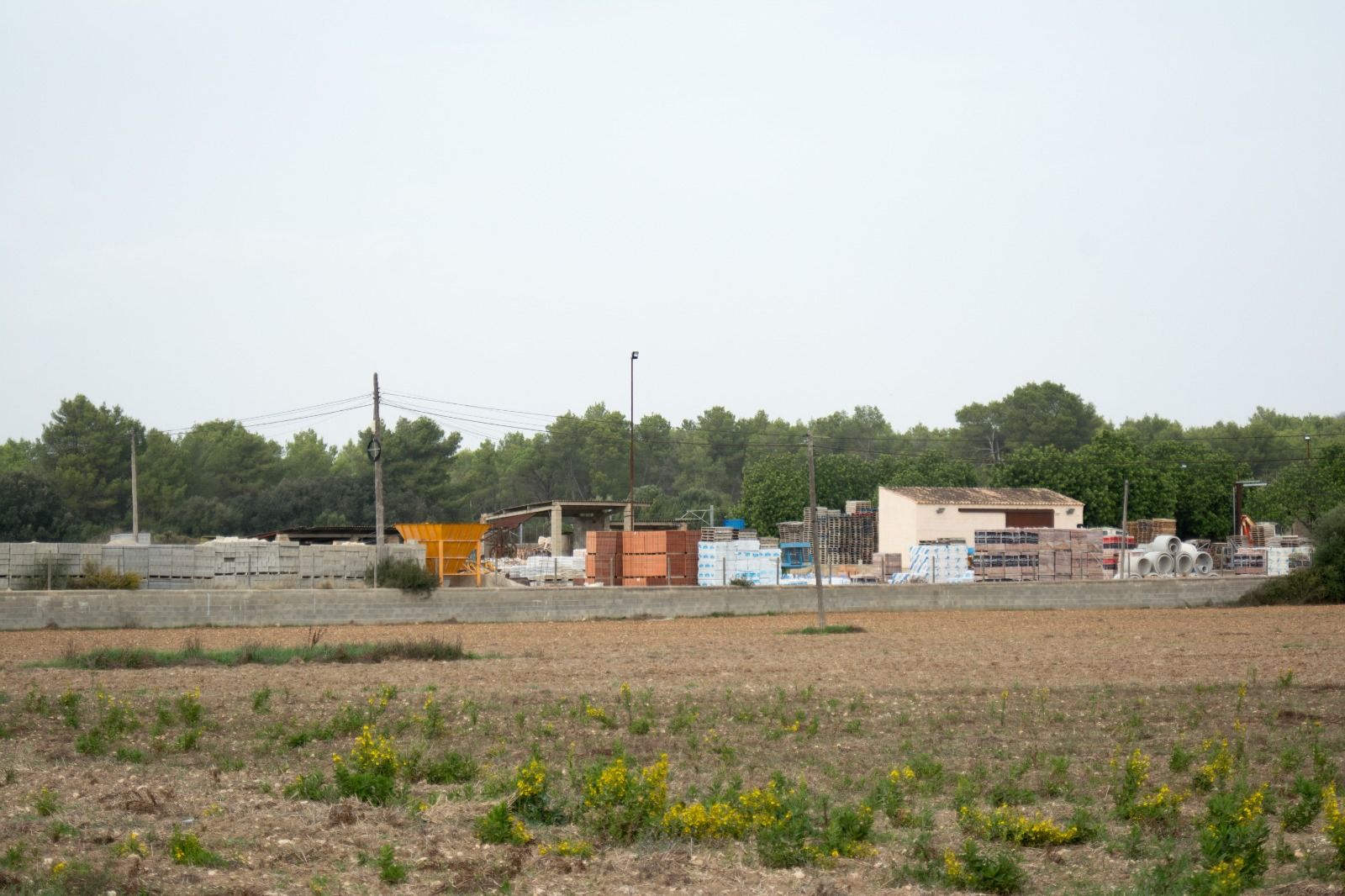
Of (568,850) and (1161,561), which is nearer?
(568,850)

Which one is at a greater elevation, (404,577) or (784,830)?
(404,577)

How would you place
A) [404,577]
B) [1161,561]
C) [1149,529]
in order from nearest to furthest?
1. [404,577]
2. [1161,561]
3. [1149,529]

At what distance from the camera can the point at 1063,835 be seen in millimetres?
9453

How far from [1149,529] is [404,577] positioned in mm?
54098

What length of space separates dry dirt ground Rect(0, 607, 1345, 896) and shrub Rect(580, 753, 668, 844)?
160mm

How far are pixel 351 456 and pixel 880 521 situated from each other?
106032 mm

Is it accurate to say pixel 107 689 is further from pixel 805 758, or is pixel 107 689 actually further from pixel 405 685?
pixel 805 758

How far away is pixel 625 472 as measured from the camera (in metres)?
144

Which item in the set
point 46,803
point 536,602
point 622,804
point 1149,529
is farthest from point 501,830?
point 1149,529

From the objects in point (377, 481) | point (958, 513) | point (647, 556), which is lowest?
point (647, 556)

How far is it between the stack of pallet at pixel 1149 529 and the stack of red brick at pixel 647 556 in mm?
37948

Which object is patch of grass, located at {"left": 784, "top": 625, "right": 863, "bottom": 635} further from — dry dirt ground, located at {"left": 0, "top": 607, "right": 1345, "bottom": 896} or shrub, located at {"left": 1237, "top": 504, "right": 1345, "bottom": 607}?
shrub, located at {"left": 1237, "top": 504, "right": 1345, "bottom": 607}

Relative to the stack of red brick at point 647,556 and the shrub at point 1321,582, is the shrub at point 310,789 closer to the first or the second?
the stack of red brick at point 647,556

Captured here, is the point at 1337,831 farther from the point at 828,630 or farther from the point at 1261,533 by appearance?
the point at 1261,533
